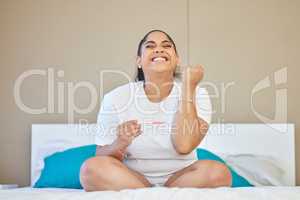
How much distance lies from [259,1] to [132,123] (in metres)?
1.19

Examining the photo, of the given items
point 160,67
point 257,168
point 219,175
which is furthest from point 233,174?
point 160,67

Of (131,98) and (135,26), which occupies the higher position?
(135,26)

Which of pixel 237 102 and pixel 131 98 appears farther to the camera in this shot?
pixel 237 102

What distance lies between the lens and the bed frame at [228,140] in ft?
7.86

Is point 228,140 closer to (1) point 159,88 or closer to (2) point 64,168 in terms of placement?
(1) point 159,88

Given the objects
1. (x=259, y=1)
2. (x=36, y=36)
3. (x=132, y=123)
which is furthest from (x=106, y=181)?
(x=259, y=1)

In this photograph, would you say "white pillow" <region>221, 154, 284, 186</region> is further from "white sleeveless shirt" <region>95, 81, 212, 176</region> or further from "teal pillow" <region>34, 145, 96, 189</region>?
"teal pillow" <region>34, 145, 96, 189</region>

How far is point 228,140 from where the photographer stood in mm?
2406

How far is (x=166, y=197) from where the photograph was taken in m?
1.49

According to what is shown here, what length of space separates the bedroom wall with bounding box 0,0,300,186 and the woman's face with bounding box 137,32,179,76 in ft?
0.56

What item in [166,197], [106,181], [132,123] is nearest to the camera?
[166,197]

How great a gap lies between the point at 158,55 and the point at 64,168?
0.84m

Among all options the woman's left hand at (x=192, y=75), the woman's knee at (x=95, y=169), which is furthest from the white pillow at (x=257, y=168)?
the woman's knee at (x=95, y=169)

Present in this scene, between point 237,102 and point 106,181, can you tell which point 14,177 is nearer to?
point 106,181
